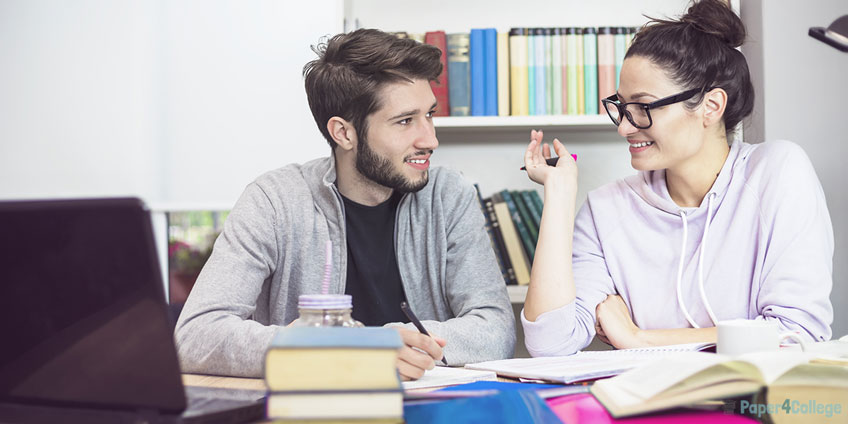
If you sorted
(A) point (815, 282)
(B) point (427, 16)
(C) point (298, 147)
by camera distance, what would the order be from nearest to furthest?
(A) point (815, 282) < (B) point (427, 16) < (C) point (298, 147)

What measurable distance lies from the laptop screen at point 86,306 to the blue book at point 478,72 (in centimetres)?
160

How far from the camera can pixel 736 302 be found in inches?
56.2

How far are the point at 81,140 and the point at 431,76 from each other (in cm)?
166

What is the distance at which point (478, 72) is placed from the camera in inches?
81.7

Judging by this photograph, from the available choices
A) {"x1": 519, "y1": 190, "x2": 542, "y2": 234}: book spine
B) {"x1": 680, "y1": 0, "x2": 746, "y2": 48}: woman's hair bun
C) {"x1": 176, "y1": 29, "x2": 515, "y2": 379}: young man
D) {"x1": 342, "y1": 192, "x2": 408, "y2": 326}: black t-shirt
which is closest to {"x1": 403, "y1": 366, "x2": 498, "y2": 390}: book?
{"x1": 176, "y1": 29, "x2": 515, "y2": 379}: young man

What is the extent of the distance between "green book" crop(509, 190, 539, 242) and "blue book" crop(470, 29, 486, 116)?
30 cm

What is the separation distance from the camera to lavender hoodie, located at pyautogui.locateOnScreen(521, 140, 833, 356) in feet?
4.31

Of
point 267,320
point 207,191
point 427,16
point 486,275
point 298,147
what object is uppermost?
point 427,16

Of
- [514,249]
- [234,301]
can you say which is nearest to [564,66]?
[514,249]

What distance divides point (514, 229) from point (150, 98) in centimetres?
155

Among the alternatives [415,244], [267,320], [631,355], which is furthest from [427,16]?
[631,355]

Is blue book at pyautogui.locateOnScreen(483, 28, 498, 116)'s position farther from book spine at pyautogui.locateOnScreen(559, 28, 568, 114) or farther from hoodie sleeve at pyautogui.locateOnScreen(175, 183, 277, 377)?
hoodie sleeve at pyautogui.locateOnScreen(175, 183, 277, 377)

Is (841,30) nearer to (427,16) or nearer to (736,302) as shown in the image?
(736,302)

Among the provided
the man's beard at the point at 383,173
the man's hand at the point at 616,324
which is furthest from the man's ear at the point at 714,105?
the man's beard at the point at 383,173
